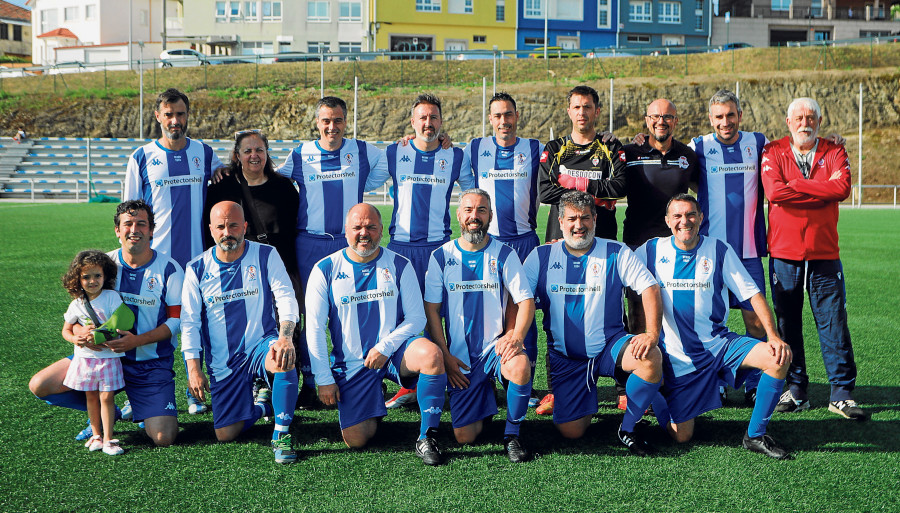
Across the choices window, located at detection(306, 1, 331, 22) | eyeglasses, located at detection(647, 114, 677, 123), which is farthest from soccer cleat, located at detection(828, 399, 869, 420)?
window, located at detection(306, 1, 331, 22)

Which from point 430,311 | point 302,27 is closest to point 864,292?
point 430,311

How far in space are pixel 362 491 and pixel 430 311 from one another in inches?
46.4

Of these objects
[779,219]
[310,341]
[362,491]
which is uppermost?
[779,219]

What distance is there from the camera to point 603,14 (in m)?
45.5

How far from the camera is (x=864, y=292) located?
840 centimetres

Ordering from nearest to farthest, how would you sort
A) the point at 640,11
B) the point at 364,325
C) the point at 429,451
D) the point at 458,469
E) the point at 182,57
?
1. the point at 458,469
2. the point at 429,451
3. the point at 364,325
4. the point at 182,57
5. the point at 640,11

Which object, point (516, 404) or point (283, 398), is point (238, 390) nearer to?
point (283, 398)

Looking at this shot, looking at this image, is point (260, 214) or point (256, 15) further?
point (256, 15)

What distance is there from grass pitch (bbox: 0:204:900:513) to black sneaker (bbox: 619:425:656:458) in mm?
63

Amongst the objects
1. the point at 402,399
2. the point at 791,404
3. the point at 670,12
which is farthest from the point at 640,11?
the point at 402,399

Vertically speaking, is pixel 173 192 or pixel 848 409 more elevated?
pixel 173 192

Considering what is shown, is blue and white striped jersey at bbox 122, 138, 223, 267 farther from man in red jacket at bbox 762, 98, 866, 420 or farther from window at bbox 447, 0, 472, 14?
window at bbox 447, 0, 472, 14

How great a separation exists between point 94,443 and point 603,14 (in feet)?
150

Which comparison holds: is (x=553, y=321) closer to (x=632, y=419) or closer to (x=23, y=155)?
(x=632, y=419)
